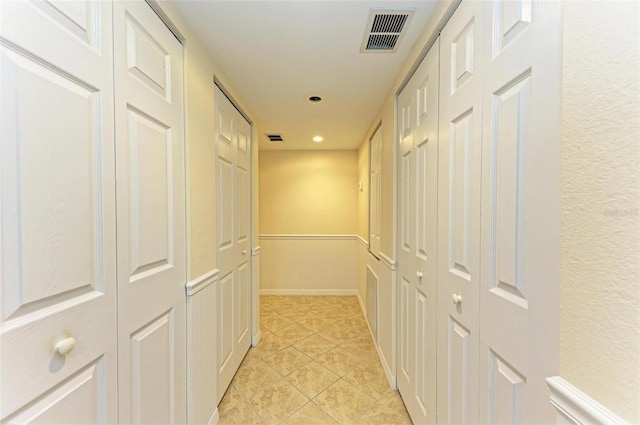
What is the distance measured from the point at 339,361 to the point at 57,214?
2.32 meters

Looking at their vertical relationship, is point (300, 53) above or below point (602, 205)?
above

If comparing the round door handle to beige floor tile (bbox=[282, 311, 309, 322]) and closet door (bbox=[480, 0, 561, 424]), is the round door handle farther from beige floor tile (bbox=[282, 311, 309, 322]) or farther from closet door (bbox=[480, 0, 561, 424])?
beige floor tile (bbox=[282, 311, 309, 322])

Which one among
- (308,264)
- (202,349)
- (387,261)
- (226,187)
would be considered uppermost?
(226,187)

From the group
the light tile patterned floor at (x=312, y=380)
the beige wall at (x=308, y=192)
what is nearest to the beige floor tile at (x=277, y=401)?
the light tile patterned floor at (x=312, y=380)

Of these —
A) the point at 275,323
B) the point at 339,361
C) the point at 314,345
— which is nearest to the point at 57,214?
the point at 339,361

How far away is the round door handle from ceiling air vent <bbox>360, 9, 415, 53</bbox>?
166 cm

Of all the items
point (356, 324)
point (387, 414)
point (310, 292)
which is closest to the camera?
point (387, 414)

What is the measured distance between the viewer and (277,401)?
1.92 meters

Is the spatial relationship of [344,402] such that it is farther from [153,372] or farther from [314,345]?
[153,372]

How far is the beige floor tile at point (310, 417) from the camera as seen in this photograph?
173cm

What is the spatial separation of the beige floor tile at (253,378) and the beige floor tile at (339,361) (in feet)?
1.44

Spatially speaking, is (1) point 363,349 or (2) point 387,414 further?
(1) point 363,349

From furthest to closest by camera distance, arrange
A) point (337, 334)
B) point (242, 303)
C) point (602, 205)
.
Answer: point (337, 334), point (242, 303), point (602, 205)

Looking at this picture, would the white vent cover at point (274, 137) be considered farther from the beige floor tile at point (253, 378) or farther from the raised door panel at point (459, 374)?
the raised door panel at point (459, 374)
